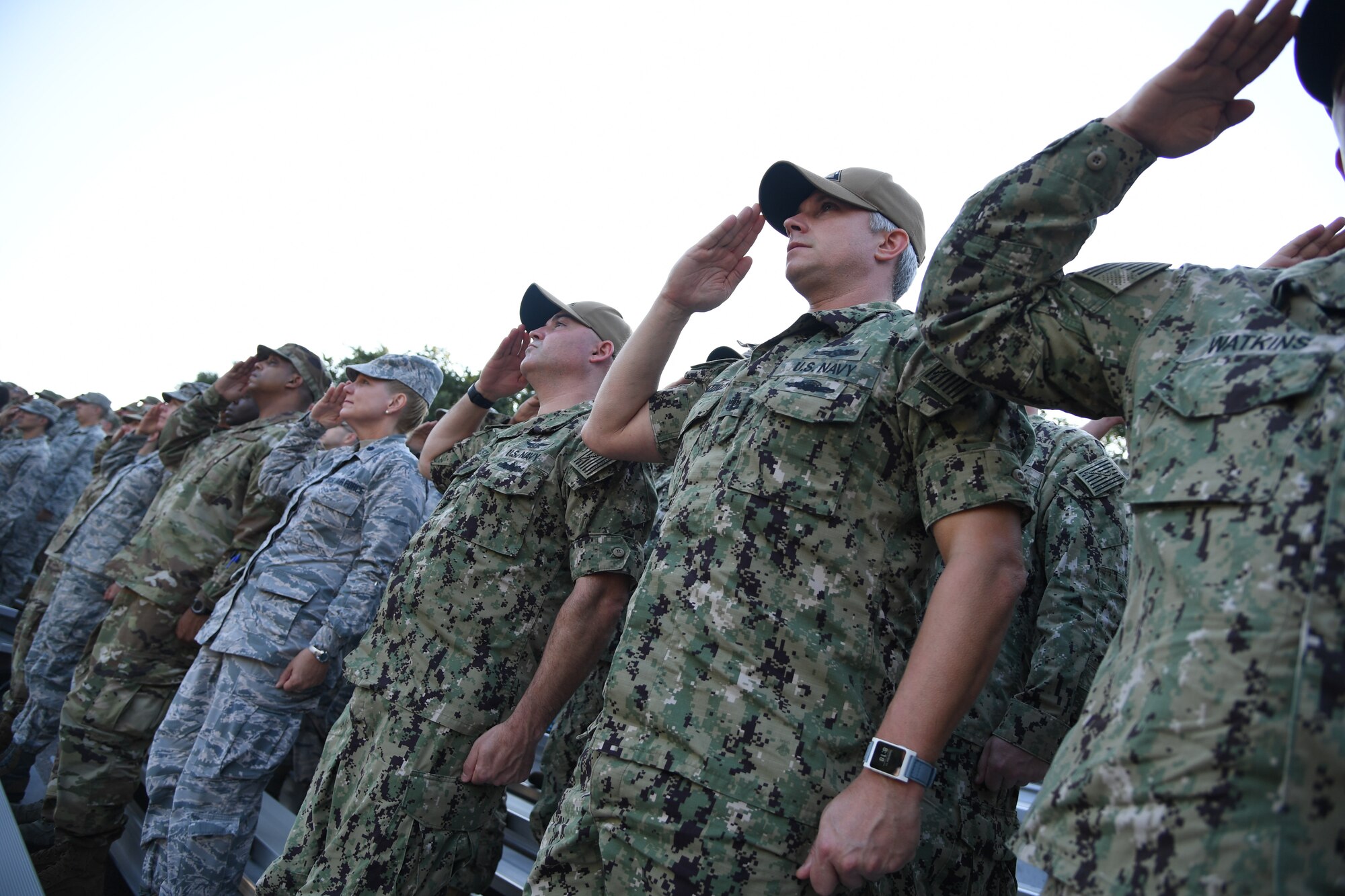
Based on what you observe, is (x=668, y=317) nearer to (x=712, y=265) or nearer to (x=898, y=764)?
(x=712, y=265)

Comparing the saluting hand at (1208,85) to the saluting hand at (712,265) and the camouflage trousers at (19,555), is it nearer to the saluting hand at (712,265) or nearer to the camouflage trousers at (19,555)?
the saluting hand at (712,265)

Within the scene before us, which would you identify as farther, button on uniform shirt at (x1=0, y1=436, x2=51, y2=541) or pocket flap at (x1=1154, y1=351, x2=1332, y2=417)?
button on uniform shirt at (x1=0, y1=436, x2=51, y2=541)

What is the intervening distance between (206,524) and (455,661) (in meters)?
2.83

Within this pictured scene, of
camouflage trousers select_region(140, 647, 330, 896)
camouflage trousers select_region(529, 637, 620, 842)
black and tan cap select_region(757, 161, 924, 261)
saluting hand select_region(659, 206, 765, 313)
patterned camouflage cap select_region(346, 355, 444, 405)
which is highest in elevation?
black and tan cap select_region(757, 161, 924, 261)

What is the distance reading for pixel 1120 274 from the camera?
5.03ft

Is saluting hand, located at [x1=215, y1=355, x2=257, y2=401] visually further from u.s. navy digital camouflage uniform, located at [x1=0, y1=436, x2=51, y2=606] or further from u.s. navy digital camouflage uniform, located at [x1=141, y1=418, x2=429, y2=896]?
u.s. navy digital camouflage uniform, located at [x1=0, y1=436, x2=51, y2=606]

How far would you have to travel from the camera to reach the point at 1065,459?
265cm

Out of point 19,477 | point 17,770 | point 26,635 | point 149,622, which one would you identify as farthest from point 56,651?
point 19,477

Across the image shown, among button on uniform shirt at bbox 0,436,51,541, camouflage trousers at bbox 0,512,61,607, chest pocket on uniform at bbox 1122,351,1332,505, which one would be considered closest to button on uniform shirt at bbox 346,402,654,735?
chest pocket on uniform at bbox 1122,351,1332,505

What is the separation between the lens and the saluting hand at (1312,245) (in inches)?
76.8

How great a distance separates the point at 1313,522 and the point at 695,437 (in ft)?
4.18

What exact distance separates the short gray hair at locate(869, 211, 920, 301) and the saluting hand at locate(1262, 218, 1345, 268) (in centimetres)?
81

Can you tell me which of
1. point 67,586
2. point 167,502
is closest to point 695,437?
point 167,502

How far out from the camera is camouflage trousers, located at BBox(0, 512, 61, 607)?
9289mm
